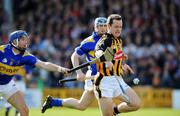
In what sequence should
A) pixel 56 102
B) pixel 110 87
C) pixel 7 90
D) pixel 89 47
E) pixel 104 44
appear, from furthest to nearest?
pixel 56 102 < pixel 89 47 < pixel 7 90 < pixel 110 87 < pixel 104 44

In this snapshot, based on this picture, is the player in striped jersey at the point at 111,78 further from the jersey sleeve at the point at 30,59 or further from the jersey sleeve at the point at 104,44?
the jersey sleeve at the point at 30,59

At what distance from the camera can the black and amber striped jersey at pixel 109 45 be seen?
13.0 metres

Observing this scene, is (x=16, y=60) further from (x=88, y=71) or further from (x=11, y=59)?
(x=88, y=71)

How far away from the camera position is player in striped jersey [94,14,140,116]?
13.0 metres

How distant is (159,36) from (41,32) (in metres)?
4.39

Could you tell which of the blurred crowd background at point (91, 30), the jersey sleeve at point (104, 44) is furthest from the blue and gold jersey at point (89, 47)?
the blurred crowd background at point (91, 30)

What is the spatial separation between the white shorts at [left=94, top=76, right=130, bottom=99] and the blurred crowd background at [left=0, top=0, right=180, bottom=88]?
10887 millimetres

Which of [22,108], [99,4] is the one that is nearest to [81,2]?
[99,4]

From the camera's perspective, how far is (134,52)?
25.6m

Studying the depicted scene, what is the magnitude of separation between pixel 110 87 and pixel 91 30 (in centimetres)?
1352

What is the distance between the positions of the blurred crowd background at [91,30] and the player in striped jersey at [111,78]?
10.8 m

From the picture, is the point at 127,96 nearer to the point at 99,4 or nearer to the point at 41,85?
the point at 41,85

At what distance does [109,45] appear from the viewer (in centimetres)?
1298

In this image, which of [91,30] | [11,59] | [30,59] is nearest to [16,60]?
[11,59]
